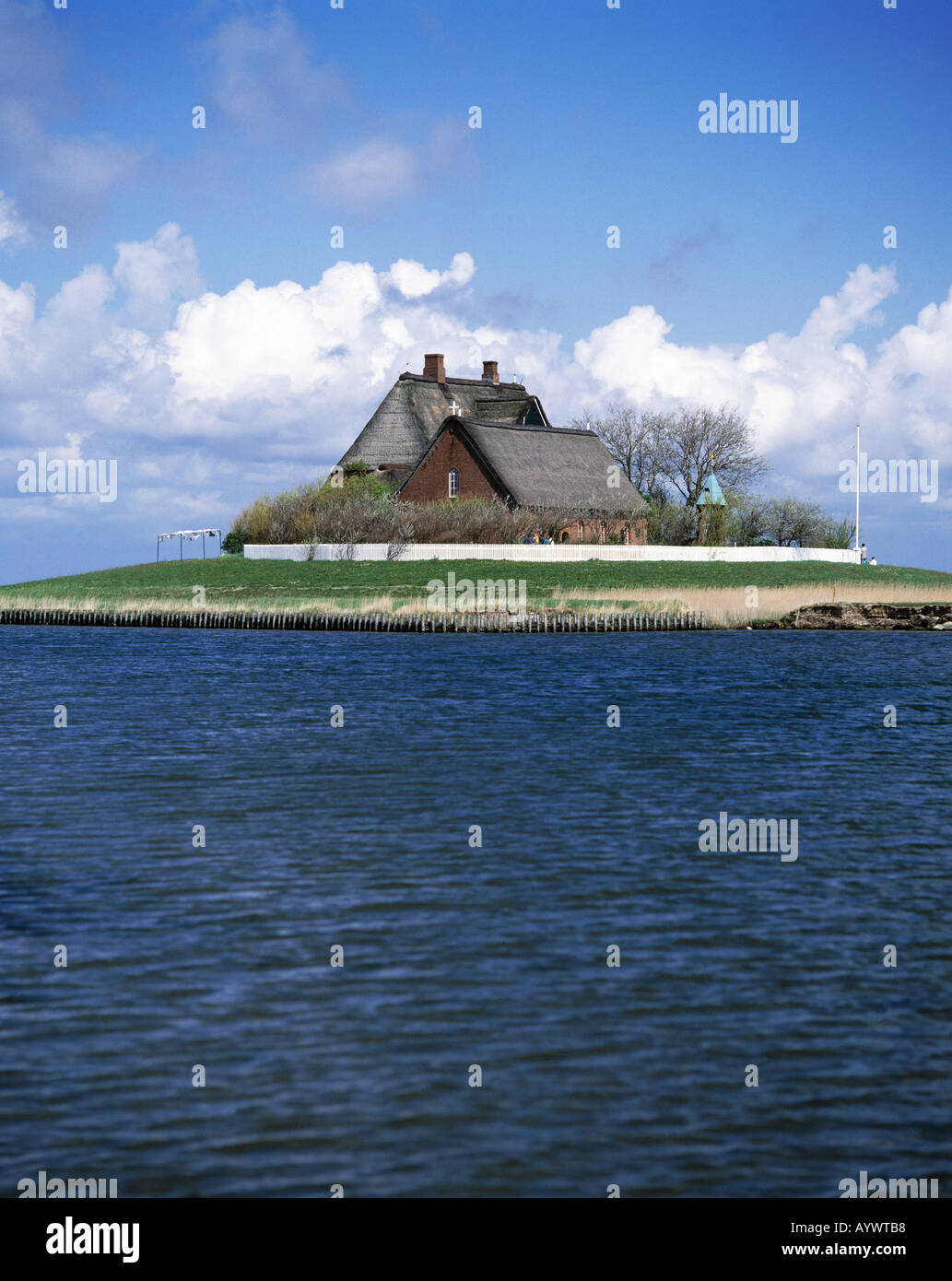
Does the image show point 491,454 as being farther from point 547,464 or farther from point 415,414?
point 415,414

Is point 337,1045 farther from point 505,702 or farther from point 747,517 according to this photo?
point 747,517

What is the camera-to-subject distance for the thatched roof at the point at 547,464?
90.3 meters

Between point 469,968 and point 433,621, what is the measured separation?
149ft

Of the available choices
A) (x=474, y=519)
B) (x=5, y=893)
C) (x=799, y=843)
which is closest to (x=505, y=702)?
(x=799, y=843)

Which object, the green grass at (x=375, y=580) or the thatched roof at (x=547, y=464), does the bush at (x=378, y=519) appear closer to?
the thatched roof at (x=547, y=464)

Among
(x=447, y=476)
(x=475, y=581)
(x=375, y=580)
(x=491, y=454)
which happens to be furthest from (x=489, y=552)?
(x=447, y=476)

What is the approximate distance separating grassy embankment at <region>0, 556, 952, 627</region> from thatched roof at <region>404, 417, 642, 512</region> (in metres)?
12.4

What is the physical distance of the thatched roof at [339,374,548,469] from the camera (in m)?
105

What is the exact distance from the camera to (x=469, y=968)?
36.2ft

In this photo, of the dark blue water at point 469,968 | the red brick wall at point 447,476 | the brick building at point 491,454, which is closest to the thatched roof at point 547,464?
the brick building at point 491,454

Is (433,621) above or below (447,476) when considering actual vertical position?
below

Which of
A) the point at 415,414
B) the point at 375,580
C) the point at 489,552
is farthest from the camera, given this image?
the point at 415,414

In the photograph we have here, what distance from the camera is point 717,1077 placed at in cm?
877
